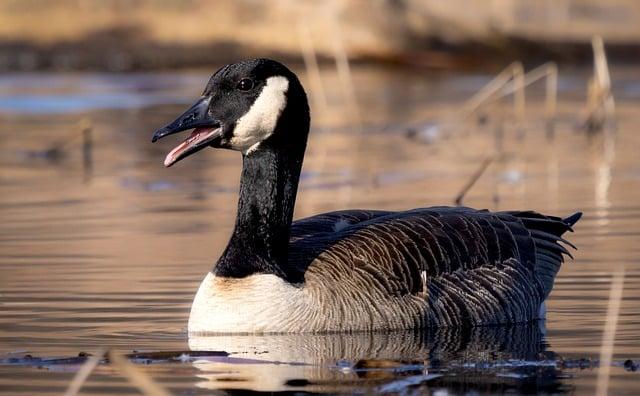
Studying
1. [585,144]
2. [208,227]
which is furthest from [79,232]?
[585,144]

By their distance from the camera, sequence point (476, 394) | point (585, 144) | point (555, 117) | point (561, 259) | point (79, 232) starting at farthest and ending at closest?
point (555, 117), point (585, 144), point (79, 232), point (561, 259), point (476, 394)

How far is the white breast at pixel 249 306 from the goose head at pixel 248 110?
950 millimetres

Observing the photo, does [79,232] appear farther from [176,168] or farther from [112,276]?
[176,168]

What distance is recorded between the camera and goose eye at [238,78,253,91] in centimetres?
1029

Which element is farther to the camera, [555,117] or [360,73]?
[360,73]

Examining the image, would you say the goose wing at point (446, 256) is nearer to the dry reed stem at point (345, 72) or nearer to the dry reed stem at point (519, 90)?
the dry reed stem at point (519, 90)

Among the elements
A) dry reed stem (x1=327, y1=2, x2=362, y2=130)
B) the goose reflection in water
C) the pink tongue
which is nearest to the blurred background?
the goose reflection in water

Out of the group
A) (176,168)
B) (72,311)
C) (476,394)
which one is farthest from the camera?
(176,168)

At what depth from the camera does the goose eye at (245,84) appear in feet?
33.8

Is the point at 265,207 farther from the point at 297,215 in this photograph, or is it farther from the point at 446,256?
the point at 297,215

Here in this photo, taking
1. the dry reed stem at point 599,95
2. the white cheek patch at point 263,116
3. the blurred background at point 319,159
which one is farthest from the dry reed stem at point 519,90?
the white cheek patch at point 263,116

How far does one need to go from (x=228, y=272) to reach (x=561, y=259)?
2.87 meters

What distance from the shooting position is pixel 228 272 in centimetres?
1009

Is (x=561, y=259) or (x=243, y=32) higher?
(x=243, y=32)
